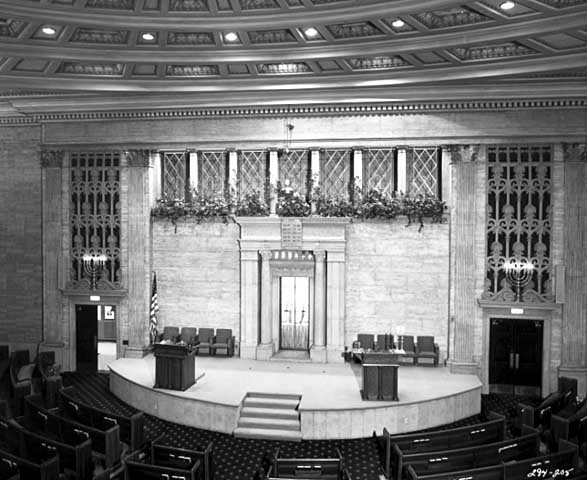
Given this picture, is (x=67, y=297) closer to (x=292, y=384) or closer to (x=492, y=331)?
(x=292, y=384)

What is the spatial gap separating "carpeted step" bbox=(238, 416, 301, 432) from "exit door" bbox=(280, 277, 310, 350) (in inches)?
181

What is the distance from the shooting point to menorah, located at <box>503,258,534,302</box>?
49.5 feet

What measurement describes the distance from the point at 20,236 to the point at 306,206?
31.8 ft

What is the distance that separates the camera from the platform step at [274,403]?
12.7 meters

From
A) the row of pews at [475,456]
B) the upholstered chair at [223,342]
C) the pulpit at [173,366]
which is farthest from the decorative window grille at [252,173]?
the row of pews at [475,456]

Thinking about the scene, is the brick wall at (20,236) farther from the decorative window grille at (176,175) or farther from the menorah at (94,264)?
the decorative window grille at (176,175)

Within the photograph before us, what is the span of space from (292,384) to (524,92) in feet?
33.5

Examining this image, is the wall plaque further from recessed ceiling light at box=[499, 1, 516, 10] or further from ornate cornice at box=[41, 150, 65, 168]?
recessed ceiling light at box=[499, 1, 516, 10]

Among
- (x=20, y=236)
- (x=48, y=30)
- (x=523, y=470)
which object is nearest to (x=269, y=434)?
(x=523, y=470)

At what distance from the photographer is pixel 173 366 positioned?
13328mm

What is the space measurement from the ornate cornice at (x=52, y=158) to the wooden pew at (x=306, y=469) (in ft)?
41.8

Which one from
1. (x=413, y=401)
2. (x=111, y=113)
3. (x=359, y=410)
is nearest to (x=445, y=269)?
(x=413, y=401)

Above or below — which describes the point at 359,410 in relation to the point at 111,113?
below

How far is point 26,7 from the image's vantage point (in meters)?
11.2
